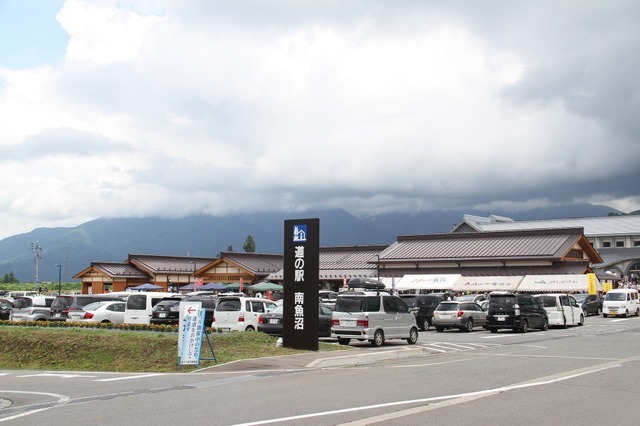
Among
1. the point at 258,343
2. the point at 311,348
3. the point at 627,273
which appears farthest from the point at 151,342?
the point at 627,273

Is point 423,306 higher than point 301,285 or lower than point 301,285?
lower

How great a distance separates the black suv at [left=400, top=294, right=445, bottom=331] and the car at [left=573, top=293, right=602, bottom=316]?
17.0 meters

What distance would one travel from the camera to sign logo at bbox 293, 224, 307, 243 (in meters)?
20.3

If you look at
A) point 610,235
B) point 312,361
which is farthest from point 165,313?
point 610,235

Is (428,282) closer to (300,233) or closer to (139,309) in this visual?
(139,309)

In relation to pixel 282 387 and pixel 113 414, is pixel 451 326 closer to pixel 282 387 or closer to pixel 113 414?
pixel 282 387

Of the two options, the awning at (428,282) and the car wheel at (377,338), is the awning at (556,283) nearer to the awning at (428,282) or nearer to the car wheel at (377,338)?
the awning at (428,282)

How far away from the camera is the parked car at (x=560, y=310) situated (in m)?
33.8

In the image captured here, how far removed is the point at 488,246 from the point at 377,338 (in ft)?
135

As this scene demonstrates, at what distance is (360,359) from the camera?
18094mm

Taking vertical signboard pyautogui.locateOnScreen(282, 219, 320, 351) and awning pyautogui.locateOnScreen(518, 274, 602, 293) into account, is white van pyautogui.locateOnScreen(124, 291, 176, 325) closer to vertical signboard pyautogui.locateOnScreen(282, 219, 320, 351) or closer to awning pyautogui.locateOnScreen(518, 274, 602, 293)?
vertical signboard pyautogui.locateOnScreen(282, 219, 320, 351)

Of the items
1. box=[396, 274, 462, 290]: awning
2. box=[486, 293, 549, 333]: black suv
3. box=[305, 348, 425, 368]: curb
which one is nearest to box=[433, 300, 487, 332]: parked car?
box=[486, 293, 549, 333]: black suv

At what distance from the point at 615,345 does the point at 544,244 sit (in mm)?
35671

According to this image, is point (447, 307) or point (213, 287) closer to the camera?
point (447, 307)
